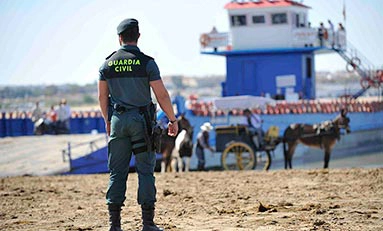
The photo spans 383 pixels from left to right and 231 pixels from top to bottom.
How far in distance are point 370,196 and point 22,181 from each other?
273 inches

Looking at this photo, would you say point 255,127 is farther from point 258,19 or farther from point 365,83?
point 258,19

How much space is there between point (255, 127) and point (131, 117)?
660 inches

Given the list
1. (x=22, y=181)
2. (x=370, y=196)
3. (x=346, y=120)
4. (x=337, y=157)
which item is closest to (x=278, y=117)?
(x=337, y=157)

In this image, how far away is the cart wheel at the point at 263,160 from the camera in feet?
81.7

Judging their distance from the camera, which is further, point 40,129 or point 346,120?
point 40,129

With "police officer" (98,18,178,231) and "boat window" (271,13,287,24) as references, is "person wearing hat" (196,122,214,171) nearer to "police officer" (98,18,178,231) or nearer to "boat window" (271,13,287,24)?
"police officer" (98,18,178,231)

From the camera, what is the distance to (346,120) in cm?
2528

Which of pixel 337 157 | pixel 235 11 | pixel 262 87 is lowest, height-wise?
pixel 337 157

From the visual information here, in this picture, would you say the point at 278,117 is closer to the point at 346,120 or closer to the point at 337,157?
the point at 337,157

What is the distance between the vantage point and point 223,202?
11.1 m

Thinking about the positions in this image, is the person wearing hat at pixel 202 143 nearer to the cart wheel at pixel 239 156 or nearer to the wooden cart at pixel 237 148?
the wooden cart at pixel 237 148

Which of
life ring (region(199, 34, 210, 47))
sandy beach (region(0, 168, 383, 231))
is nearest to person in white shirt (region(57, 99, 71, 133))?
life ring (region(199, 34, 210, 47))

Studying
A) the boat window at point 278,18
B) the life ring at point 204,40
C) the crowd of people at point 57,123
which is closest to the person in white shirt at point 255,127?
the crowd of people at point 57,123

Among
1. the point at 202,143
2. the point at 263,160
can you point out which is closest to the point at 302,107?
the point at 263,160
